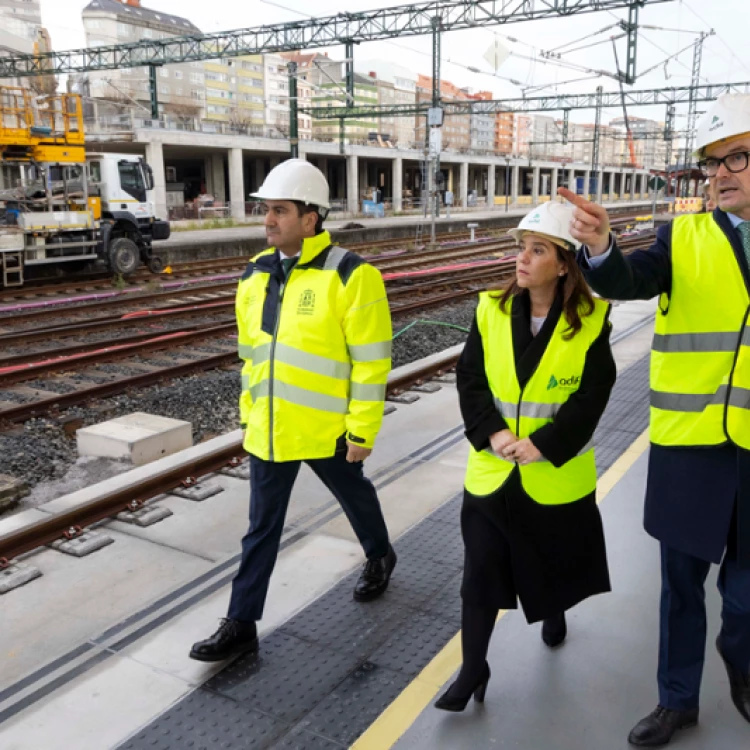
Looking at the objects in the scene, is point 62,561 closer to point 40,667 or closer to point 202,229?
point 40,667

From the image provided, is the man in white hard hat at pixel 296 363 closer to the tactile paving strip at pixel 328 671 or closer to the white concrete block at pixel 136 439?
the tactile paving strip at pixel 328 671

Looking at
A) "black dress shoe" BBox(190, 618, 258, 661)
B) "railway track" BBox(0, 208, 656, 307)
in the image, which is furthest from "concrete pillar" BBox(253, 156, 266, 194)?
"black dress shoe" BBox(190, 618, 258, 661)

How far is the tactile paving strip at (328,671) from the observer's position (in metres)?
2.78

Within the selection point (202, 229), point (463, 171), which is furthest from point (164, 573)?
point (463, 171)

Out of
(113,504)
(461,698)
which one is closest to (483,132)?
(113,504)

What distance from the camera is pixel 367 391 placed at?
3328 millimetres

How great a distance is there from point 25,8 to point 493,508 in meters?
108

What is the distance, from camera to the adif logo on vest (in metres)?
2.66

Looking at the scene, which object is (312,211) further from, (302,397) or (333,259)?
(302,397)

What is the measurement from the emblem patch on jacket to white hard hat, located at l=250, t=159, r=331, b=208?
1.31 feet

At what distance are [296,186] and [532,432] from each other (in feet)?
4.83

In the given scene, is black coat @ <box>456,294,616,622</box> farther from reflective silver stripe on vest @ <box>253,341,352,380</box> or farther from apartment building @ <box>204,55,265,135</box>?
apartment building @ <box>204,55,265,135</box>

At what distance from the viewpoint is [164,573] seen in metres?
4.07

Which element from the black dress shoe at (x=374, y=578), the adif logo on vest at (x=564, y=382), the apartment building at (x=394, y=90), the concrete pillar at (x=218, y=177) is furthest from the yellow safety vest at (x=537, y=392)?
the apartment building at (x=394, y=90)
